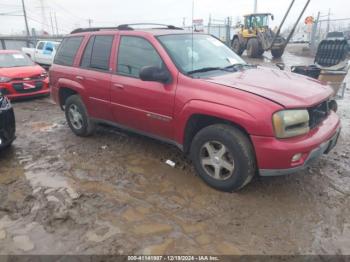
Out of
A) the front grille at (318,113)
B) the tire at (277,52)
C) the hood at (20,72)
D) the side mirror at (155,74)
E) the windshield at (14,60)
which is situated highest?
the side mirror at (155,74)

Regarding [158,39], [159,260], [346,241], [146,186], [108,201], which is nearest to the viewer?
[159,260]

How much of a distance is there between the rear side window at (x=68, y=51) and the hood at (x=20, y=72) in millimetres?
3657

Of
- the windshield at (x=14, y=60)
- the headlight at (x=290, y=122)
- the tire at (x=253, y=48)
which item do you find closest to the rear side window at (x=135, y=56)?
the headlight at (x=290, y=122)

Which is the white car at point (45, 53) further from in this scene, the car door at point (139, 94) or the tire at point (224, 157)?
the tire at point (224, 157)

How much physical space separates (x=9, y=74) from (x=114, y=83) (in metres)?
5.62

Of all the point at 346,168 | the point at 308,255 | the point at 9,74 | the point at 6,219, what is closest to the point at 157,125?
the point at 6,219

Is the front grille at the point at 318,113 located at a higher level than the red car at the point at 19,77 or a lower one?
higher

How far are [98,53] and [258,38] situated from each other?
54.7 feet

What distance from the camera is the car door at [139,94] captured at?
3.93 metres

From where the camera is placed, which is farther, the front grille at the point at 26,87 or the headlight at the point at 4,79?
the front grille at the point at 26,87

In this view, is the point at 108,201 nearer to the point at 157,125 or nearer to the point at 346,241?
the point at 157,125

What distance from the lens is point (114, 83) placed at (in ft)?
14.7

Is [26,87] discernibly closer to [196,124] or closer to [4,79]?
[4,79]


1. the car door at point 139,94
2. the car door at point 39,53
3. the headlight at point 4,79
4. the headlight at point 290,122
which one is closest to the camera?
the headlight at point 290,122
